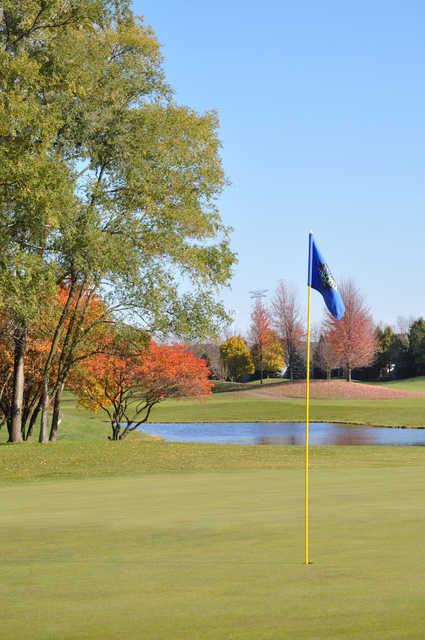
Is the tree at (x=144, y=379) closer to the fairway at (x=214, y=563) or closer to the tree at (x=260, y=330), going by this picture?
the fairway at (x=214, y=563)

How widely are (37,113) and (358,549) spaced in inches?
801

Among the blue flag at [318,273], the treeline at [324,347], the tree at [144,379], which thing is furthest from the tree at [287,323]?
the blue flag at [318,273]

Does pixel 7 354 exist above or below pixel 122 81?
below

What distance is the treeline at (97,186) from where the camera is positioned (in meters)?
25.9

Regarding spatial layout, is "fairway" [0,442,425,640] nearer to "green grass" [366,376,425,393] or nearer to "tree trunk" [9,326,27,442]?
"tree trunk" [9,326,27,442]

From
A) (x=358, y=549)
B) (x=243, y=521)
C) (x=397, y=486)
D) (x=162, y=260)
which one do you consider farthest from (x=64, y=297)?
(x=358, y=549)

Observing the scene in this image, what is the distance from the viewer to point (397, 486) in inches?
629

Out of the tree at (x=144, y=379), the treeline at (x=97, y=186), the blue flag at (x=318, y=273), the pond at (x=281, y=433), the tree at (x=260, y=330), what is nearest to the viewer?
the blue flag at (x=318, y=273)

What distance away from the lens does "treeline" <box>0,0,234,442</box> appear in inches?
1020

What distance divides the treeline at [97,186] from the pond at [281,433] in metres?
18.7

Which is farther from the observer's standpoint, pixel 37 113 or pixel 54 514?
pixel 37 113

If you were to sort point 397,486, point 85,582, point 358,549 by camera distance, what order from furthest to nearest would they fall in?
point 397,486 < point 358,549 < point 85,582

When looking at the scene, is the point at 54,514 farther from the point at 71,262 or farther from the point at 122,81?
the point at 122,81

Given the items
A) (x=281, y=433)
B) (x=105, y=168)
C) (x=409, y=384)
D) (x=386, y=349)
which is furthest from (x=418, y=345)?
(x=105, y=168)
